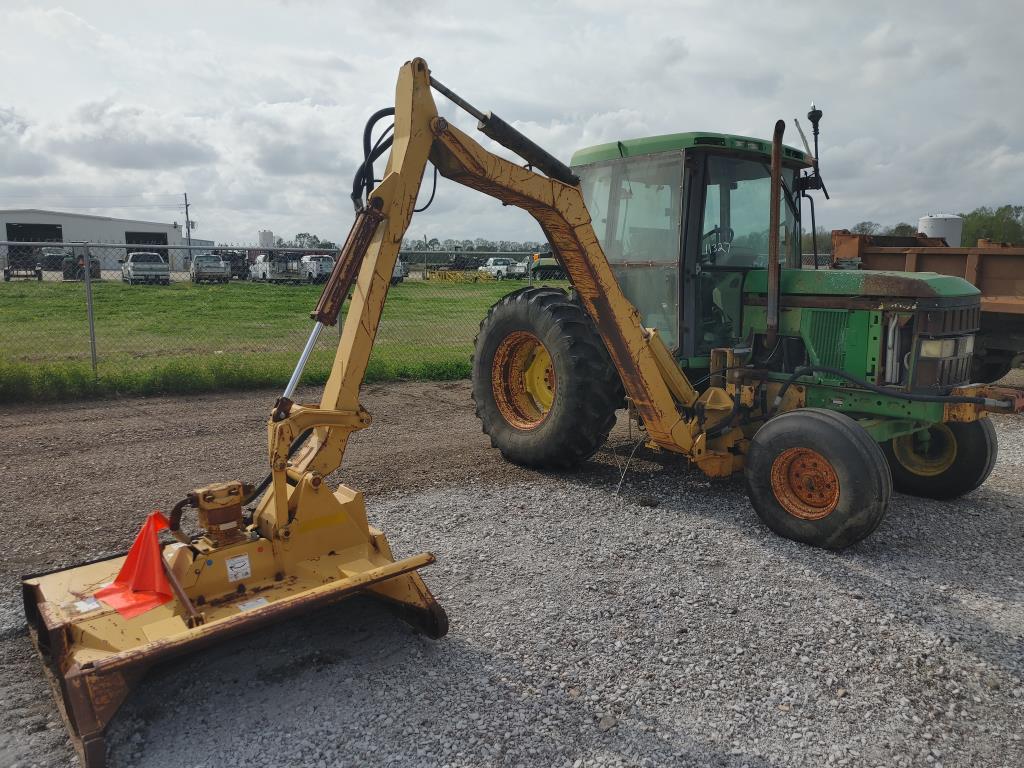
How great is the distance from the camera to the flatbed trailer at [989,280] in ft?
28.5

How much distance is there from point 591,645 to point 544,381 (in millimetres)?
3256

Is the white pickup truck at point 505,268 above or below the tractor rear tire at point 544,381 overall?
above

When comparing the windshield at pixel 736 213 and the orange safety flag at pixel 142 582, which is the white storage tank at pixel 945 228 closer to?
the windshield at pixel 736 213

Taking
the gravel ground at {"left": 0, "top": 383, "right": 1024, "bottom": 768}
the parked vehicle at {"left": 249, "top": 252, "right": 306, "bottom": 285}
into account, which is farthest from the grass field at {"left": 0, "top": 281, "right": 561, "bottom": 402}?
the gravel ground at {"left": 0, "top": 383, "right": 1024, "bottom": 768}

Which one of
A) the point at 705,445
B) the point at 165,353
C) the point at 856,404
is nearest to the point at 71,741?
the point at 705,445

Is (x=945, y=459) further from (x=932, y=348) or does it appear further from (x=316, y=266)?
(x=316, y=266)

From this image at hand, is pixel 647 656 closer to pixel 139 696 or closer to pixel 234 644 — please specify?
pixel 234 644

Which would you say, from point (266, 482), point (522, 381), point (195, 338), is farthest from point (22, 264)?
point (266, 482)

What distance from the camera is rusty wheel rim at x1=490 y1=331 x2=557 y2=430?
21.4ft

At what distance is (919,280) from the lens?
16.2 feet

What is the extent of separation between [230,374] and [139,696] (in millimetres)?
6783

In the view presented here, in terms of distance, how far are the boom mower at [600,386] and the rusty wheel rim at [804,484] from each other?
0.01 m

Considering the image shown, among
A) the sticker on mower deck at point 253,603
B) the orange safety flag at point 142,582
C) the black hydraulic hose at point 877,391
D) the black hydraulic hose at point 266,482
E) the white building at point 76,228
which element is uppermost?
the white building at point 76,228

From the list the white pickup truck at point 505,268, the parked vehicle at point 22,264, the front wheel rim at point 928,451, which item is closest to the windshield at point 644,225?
the front wheel rim at point 928,451
